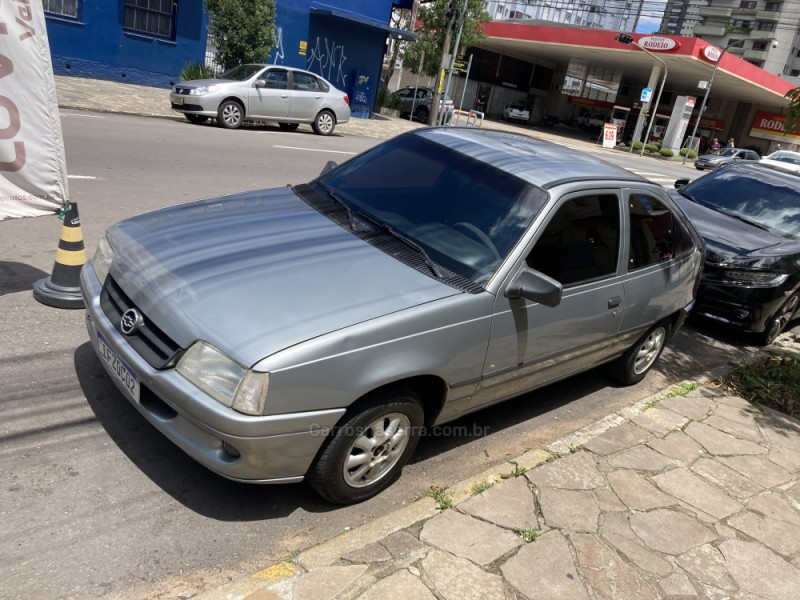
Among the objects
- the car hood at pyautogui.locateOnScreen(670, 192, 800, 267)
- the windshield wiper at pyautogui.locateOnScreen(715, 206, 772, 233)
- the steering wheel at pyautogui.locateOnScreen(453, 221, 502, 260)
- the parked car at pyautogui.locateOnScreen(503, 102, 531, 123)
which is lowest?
the parked car at pyautogui.locateOnScreen(503, 102, 531, 123)

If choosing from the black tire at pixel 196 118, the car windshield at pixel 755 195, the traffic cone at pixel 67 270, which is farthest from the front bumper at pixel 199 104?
the traffic cone at pixel 67 270

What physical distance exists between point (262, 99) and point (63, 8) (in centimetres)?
702

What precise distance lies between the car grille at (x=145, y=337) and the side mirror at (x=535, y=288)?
170cm

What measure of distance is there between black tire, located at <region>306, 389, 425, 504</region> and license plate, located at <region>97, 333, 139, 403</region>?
90 cm

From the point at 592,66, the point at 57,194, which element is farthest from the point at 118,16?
the point at 592,66

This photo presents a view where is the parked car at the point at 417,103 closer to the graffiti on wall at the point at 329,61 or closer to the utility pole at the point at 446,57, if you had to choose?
the utility pole at the point at 446,57

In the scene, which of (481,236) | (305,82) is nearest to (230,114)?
(305,82)

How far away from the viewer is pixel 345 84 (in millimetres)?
25641

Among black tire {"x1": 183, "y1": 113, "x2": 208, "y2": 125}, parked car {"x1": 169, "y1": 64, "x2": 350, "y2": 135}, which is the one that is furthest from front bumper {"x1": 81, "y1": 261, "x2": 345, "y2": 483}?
black tire {"x1": 183, "y1": 113, "x2": 208, "y2": 125}

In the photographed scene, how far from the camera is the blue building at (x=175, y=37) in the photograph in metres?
19.0

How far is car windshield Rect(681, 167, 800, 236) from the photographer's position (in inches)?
305

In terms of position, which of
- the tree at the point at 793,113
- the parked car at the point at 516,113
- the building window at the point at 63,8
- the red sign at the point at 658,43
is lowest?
the parked car at the point at 516,113

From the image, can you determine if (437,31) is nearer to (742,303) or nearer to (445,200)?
(742,303)

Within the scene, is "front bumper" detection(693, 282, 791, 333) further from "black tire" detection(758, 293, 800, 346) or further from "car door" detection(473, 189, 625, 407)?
"car door" detection(473, 189, 625, 407)
